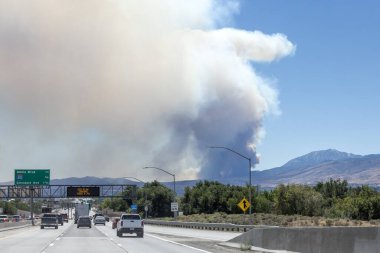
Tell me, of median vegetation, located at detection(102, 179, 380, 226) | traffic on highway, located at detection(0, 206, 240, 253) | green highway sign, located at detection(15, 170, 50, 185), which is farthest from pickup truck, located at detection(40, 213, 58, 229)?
green highway sign, located at detection(15, 170, 50, 185)

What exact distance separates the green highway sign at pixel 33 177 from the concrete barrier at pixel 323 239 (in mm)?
89568

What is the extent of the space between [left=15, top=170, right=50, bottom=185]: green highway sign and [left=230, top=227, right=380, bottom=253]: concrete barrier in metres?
89.6

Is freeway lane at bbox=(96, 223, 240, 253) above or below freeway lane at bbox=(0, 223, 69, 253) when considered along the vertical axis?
below

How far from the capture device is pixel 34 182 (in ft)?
382

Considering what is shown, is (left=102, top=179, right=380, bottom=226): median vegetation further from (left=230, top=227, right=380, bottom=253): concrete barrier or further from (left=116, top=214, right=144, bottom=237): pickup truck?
(left=230, top=227, right=380, bottom=253): concrete barrier

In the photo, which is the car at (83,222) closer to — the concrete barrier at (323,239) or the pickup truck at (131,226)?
the pickup truck at (131,226)

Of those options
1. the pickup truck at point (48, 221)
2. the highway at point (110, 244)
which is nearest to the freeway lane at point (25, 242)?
the highway at point (110, 244)

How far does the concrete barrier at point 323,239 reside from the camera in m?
18.9

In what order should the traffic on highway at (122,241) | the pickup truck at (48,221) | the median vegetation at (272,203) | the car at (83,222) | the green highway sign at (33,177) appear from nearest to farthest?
the traffic on highway at (122,241) < the pickup truck at (48,221) < the car at (83,222) < the median vegetation at (272,203) < the green highway sign at (33,177)

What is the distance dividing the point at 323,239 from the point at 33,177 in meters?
100

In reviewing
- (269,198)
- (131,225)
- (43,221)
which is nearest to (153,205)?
(269,198)

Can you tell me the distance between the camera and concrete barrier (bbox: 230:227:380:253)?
18.9 m

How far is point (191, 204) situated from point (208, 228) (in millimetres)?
77366

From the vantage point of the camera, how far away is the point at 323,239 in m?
22.1
